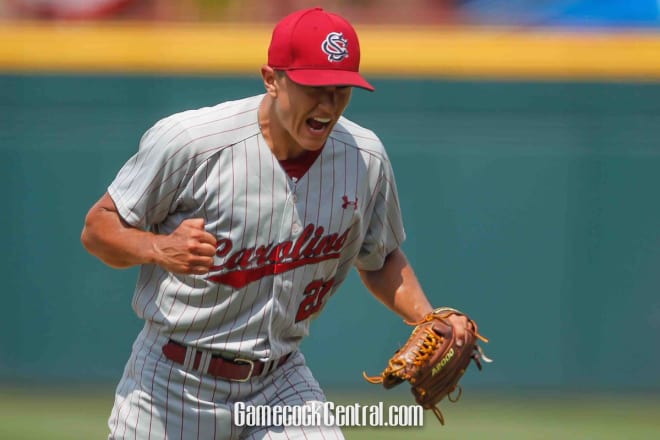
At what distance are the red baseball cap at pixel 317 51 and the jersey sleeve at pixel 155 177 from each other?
1.07ft

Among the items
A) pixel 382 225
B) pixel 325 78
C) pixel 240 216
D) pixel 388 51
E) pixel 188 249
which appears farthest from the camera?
pixel 388 51

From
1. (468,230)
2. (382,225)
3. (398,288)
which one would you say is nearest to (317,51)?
(382,225)

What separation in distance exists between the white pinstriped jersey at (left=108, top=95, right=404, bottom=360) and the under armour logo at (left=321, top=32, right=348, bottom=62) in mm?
288

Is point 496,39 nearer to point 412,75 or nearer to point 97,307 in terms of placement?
point 412,75

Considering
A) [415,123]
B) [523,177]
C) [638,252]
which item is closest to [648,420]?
[638,252]

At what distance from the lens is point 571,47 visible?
6082mm

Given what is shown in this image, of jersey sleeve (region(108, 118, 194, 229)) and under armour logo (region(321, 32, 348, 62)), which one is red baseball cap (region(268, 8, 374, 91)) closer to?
under armour logo (region(321, 32, 348, 62))

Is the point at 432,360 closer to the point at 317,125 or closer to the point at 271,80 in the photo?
the point at 317,125

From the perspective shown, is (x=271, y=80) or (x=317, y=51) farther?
(x=271, y=80)

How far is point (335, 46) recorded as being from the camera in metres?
2.84

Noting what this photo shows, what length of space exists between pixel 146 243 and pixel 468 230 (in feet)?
11.8

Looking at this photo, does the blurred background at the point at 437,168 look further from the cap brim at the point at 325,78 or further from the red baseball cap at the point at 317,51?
the cap brim at the point at 325,78

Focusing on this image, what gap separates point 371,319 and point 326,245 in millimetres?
3152

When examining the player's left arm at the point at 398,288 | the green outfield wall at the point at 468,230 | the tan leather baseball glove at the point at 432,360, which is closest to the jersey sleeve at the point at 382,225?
the player's left arm at the point at 398,288
